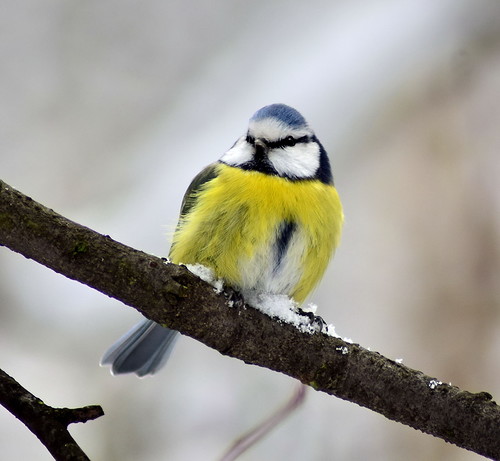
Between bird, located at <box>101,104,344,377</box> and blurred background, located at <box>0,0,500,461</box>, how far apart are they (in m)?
0.92

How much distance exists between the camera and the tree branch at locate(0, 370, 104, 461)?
1.37m

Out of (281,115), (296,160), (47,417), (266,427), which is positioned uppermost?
(281,115)

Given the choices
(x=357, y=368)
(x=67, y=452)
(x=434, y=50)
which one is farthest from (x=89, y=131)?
(x=67, y=452)

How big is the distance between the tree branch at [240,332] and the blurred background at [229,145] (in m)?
1.49

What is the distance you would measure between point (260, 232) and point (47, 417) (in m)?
1.20

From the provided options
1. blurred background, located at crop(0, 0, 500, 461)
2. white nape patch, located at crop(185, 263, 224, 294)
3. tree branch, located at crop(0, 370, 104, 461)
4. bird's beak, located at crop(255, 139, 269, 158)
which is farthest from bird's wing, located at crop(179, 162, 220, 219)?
tree branch, located at crop(0, 370, 104, 461)

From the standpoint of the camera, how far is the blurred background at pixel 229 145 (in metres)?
3.76

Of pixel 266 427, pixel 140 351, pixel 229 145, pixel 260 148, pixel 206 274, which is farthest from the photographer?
pixel 229 145

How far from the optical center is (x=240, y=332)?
2.11 metres

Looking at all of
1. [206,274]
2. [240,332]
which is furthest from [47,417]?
[206,274]

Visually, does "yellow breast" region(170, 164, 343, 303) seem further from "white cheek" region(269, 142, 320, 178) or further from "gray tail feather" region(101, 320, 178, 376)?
"gray tail feather" region(101, 320, 178, 376)

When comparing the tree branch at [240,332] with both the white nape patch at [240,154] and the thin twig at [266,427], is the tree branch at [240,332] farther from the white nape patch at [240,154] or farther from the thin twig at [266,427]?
the white nape patch at [240,154]

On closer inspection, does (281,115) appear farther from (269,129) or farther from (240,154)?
(240,154)

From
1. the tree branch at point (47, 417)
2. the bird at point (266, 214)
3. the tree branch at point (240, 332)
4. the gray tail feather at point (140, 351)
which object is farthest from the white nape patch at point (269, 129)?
the tree branch at point (47, 417)
